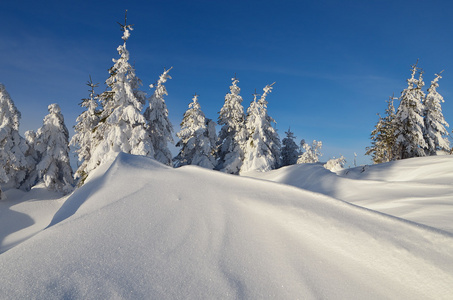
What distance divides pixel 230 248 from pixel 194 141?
20.7 metres

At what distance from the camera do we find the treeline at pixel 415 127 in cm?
2170

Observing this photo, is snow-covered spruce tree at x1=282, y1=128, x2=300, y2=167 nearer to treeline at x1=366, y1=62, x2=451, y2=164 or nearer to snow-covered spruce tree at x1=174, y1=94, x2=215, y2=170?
treeline at x1=366, y1=62, x2=451, y2=164

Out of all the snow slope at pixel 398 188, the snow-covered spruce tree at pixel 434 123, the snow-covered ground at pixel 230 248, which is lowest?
the snow-covered ground at pixel 230 248

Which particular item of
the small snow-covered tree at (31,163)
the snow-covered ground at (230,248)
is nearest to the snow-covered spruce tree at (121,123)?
the snow-covered ground at (230,248)

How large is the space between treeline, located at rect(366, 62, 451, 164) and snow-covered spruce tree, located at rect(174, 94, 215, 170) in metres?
17.2

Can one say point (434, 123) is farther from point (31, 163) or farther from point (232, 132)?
point (31, 163)

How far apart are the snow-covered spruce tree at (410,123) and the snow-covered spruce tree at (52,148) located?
30.2 m

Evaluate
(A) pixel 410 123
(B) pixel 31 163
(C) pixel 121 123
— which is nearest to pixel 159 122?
(C) pixel 121 123

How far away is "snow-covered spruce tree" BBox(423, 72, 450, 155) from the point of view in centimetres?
2334

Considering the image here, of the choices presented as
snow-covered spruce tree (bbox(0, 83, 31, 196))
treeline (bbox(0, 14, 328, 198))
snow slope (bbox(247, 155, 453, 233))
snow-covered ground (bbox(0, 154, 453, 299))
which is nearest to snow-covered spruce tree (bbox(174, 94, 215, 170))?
treeline (bbox(0, 14, 328, 198))

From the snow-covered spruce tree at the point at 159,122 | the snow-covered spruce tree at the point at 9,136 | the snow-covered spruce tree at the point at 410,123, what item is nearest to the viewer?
the snow-covered spruce tree at the point at 9,136

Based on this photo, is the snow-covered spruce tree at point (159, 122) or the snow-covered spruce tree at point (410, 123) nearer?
the snow-covered spruce tree at point (159, 122)

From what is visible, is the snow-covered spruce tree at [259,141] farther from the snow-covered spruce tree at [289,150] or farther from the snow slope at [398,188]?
the snow slope at [398,188]

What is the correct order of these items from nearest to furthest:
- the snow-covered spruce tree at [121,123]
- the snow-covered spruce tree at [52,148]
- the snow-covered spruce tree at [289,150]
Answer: the snow-covered spruce tree at [121,123] → the snow-covered spruce tree at [52,148] → the snow-covered spruce tree at [289,150]
